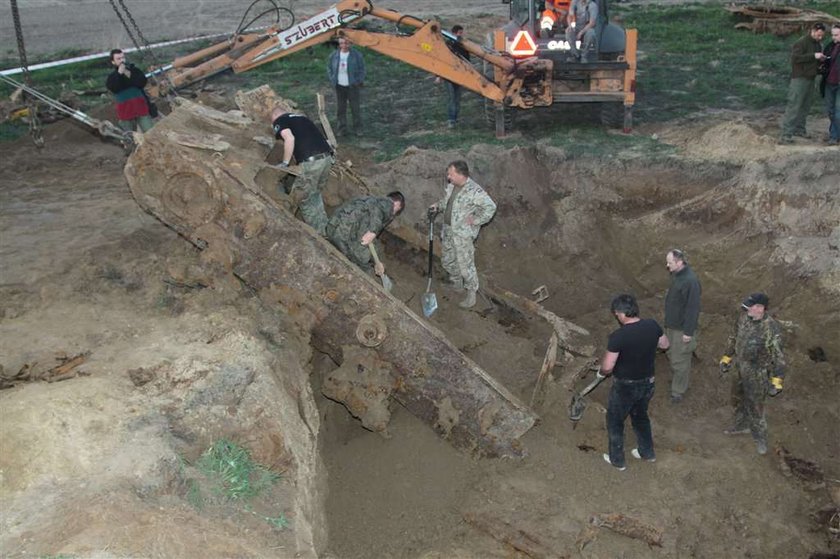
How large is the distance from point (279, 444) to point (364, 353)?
1378 mm

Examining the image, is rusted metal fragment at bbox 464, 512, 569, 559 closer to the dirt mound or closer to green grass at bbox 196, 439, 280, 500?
green grass at bbox 196, 439, 280, 500

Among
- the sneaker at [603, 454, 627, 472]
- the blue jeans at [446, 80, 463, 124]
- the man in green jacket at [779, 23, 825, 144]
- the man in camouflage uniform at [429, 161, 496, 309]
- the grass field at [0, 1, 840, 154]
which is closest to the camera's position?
the sneaker at [603, 454, 627, 472]

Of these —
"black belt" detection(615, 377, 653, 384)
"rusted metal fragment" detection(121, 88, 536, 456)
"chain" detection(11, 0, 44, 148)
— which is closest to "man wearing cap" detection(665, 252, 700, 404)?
"black belt" detection(615, 377, 653, 384)

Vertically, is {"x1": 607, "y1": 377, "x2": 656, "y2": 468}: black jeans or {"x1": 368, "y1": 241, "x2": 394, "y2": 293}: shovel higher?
{"x1": 368, "y1": 241, "x2": 394, "y2": 293}: shovel

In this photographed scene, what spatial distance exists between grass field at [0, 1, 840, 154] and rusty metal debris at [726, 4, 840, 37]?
32 cm

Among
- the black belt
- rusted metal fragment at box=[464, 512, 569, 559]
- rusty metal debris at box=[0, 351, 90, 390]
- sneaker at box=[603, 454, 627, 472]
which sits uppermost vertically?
rusty metal debris at box=[0, 351, 90, 390]

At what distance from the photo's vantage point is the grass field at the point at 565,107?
10781 millimetres

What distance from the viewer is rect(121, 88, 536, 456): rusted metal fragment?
6.41 meters

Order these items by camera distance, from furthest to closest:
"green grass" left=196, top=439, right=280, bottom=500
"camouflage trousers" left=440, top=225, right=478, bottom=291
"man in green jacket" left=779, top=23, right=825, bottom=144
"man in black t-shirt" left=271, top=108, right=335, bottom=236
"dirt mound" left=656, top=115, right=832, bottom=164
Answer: "man in green jacket" left=779, top=23, right=825, bottom=144 < "dirt mound" left=656, top=115, right=832, bottom=164 < "camouflage trousers" left=440, top=225, right=478, bottom=291 < "man in black t-shirt" left=271, top=108, right=335, bottom=236 < "green grass" left=196, top=439, right=280, bottom=500

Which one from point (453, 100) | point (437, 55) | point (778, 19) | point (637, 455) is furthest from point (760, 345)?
point (778, 19)

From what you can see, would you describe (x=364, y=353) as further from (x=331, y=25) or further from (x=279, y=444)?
(x=331, y=25)

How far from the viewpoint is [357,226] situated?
6.90m

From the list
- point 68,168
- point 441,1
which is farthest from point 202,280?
point 441,1

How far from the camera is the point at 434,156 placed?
31.2ft
